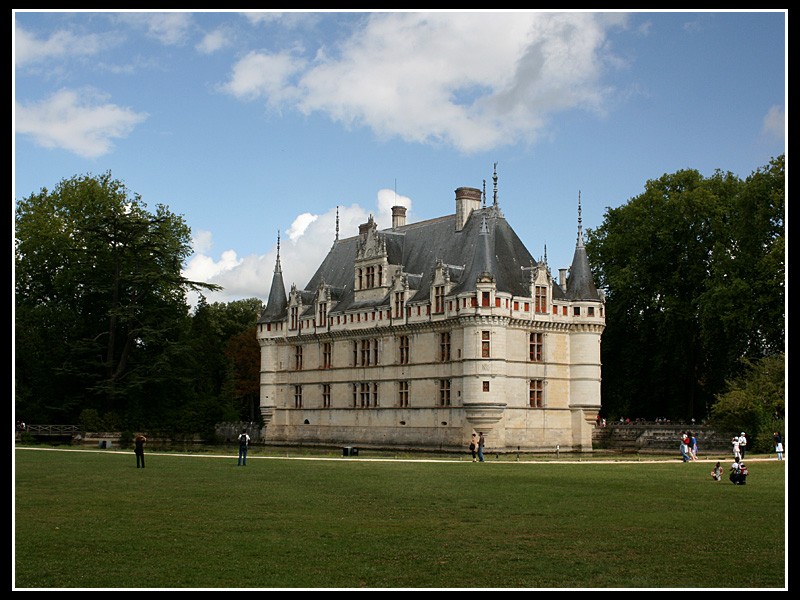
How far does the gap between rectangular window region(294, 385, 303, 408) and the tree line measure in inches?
180

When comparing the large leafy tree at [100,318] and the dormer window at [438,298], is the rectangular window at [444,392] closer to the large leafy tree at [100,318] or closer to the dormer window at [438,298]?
the dormer window at [438,298]

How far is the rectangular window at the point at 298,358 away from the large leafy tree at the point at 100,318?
214 inches

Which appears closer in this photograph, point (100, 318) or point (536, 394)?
point (536, 394)

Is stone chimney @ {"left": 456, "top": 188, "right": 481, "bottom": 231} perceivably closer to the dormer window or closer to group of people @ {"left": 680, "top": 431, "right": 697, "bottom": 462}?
the dormer window

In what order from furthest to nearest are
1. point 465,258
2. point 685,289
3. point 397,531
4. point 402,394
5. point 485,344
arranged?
point 685,289 < point 402,394 < point 465,258 < point 485,344 < point 397,531

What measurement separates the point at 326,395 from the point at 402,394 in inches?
235

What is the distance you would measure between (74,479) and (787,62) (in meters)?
18.2

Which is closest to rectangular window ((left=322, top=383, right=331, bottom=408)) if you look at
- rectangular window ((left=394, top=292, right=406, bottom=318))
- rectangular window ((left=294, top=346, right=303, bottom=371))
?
rectangular window ((left=294, top=346, right=303, bottom=371))

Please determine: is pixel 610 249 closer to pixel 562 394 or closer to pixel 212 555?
pixel 562 394

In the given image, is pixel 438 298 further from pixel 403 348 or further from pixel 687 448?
pixel 687 448

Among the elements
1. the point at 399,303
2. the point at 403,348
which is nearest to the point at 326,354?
the point at 403,348

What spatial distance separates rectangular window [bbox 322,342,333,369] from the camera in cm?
5703

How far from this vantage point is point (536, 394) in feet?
A: 164

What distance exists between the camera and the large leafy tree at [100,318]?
56.7 metres
